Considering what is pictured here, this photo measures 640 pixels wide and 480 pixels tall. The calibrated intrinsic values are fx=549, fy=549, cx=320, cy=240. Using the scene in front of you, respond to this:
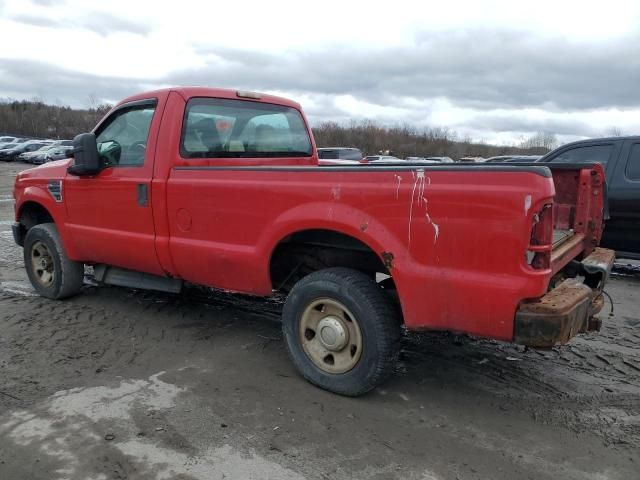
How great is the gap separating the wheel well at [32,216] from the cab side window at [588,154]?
608 cm

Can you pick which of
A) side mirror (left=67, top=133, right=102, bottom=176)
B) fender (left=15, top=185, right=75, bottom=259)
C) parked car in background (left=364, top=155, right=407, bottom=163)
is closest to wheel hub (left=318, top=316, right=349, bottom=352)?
parked car in background (left=364, top=155, right=407, bottom=163)

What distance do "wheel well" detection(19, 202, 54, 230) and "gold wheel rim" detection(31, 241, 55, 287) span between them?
390 millimetres

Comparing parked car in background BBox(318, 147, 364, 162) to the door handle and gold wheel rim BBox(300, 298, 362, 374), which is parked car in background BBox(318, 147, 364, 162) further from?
gold wheel rim BBox(300, 298, 362, 374)

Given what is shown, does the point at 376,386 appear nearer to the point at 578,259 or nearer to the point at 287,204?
the point at 287,204

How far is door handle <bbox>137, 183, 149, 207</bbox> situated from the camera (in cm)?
425

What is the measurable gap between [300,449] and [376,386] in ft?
2.28

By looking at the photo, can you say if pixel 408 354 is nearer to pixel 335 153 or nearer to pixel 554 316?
pixel 554 316

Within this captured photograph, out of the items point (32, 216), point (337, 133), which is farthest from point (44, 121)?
point (32, 216)

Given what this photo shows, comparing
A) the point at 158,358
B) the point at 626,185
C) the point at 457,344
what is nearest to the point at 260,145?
the point at 158,358

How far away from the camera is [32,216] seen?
584 centimetres

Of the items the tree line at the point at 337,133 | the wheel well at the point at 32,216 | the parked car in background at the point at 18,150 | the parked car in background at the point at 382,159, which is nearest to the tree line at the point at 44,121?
the tree line at the point at 337,133

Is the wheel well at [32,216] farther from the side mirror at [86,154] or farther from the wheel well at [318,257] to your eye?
the wheel well at [318,257]

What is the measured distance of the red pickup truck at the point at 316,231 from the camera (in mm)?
2799

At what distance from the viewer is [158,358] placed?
4.08m
